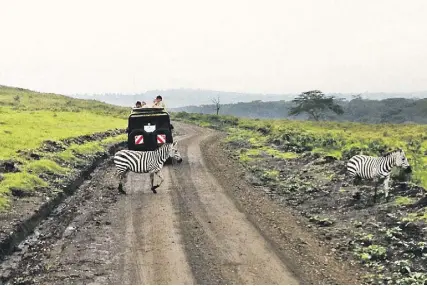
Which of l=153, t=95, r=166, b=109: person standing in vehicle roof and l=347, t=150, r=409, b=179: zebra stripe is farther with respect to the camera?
l=153, t=95, r=166, b=109: person standing in vehicle roof

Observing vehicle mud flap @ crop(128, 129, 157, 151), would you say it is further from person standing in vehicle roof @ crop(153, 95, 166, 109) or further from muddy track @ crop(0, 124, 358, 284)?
muddy track @ crop(0, 124, 358, 284)

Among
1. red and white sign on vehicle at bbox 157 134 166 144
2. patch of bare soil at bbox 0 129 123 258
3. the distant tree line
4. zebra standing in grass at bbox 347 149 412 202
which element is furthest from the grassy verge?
the distant tree line

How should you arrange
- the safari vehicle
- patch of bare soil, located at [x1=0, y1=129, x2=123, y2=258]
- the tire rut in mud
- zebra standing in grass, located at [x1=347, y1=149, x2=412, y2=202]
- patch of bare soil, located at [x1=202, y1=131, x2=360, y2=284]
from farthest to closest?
1. the safari vehicle
2. zebra standing in grass, located at [x1=347, y1=149, x2=412, y2=202]
3. patch of bare soil, located at [x1=0, y1=129, x2=123, y2=258]
4. patch of bare soil, located at [x1=202, y1=131, x2=360, y2=284]
5. the tire rut in mud

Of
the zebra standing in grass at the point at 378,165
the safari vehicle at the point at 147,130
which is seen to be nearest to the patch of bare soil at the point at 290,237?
the zebra standing in grass at the point at 378,165

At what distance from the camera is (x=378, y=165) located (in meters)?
15.4

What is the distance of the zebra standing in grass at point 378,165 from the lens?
15242 millimetres

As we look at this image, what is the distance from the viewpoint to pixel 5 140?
2680 cm

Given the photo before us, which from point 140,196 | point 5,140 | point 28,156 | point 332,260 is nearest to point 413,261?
point 332,260

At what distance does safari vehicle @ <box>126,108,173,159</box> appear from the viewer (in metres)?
23.4

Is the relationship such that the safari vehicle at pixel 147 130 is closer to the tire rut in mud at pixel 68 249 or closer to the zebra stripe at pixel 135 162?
the zebra stripe at pixel 135 162

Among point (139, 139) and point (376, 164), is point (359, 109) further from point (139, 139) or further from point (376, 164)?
point (376, 164)

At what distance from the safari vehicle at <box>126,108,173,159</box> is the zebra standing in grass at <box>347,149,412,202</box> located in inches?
427

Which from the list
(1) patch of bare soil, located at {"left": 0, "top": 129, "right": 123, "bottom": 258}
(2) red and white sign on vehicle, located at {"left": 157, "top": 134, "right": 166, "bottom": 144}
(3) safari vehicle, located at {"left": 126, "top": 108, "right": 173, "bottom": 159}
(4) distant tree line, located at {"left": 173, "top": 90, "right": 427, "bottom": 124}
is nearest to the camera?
(1) patch of bare soil, located at {"left": 0, "top": 129, "right": 123, "bottom": 258}

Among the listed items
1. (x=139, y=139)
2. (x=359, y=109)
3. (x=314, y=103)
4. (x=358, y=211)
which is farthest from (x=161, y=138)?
(x=359, y=109)
